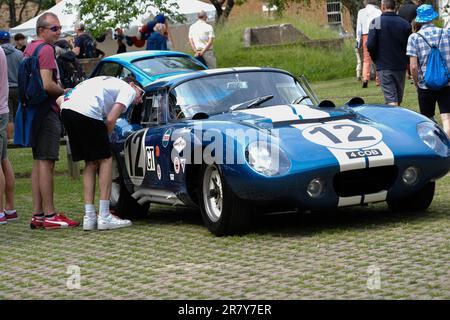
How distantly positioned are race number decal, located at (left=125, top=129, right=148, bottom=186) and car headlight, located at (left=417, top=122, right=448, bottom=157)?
2.51 m

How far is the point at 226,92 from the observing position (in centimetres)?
1018

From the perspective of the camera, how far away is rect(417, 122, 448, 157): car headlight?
9180 millimetres

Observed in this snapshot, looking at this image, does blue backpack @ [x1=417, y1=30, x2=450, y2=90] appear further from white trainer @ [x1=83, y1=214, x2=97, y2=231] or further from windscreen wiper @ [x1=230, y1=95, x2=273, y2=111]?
white trainer @ [x1=83, y1=214, x2=97, y2=231]

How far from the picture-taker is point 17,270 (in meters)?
8.27

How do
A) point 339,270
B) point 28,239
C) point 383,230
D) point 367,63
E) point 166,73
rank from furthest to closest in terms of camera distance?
point 367,63 < point 166,73 < point 28,239 < point 383,230 < point 339,270

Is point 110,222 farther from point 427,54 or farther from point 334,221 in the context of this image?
point 427,54

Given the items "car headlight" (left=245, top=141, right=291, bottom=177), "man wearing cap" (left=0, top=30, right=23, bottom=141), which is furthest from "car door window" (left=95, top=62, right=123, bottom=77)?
"car headlight" (left=245, top=141, right=291, bottom=177)

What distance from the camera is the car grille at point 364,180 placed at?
8.78 m

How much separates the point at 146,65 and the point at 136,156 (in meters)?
5.75

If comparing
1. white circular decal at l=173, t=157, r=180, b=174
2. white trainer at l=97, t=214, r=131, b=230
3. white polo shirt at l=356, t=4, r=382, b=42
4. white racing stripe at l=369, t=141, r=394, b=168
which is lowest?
white trainer at l=97, t=214, r=131, b=230

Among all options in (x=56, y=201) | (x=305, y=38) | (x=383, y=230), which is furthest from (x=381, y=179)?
(x=305, y=38)

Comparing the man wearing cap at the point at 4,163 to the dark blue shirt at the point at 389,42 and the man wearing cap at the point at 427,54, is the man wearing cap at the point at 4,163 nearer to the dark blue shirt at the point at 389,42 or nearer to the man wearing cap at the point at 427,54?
the man wearing cap at the point at 427,54

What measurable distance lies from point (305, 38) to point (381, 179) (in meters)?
26.2

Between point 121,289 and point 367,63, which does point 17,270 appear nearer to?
point 121,289
